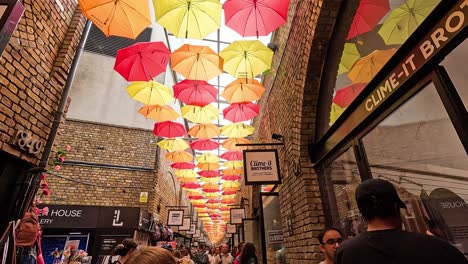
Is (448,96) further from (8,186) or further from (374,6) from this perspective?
(8,186)

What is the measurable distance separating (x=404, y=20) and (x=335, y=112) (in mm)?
1490

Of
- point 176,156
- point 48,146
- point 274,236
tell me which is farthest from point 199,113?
point 48,146

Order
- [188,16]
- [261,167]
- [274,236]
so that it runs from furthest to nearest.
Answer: [274,236] → [261,167] → [188,16]

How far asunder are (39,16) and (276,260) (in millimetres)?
6406

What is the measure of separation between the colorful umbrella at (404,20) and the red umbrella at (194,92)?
14.9 feet

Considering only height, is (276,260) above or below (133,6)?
below

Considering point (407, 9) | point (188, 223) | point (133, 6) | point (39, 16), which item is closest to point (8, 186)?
point (39, 16)

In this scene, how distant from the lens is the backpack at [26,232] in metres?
2.74

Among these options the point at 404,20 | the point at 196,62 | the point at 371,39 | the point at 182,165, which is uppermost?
the point at 196,62

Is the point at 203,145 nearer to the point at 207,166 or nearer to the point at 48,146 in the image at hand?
the point at 207,166

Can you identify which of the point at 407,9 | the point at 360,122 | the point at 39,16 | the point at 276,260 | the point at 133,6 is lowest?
the point at 276,260

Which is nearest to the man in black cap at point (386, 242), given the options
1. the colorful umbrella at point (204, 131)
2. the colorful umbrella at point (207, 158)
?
the colorful umbrella at point (204, 131)

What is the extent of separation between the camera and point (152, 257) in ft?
3.20

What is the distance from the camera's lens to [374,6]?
286 centimetres
